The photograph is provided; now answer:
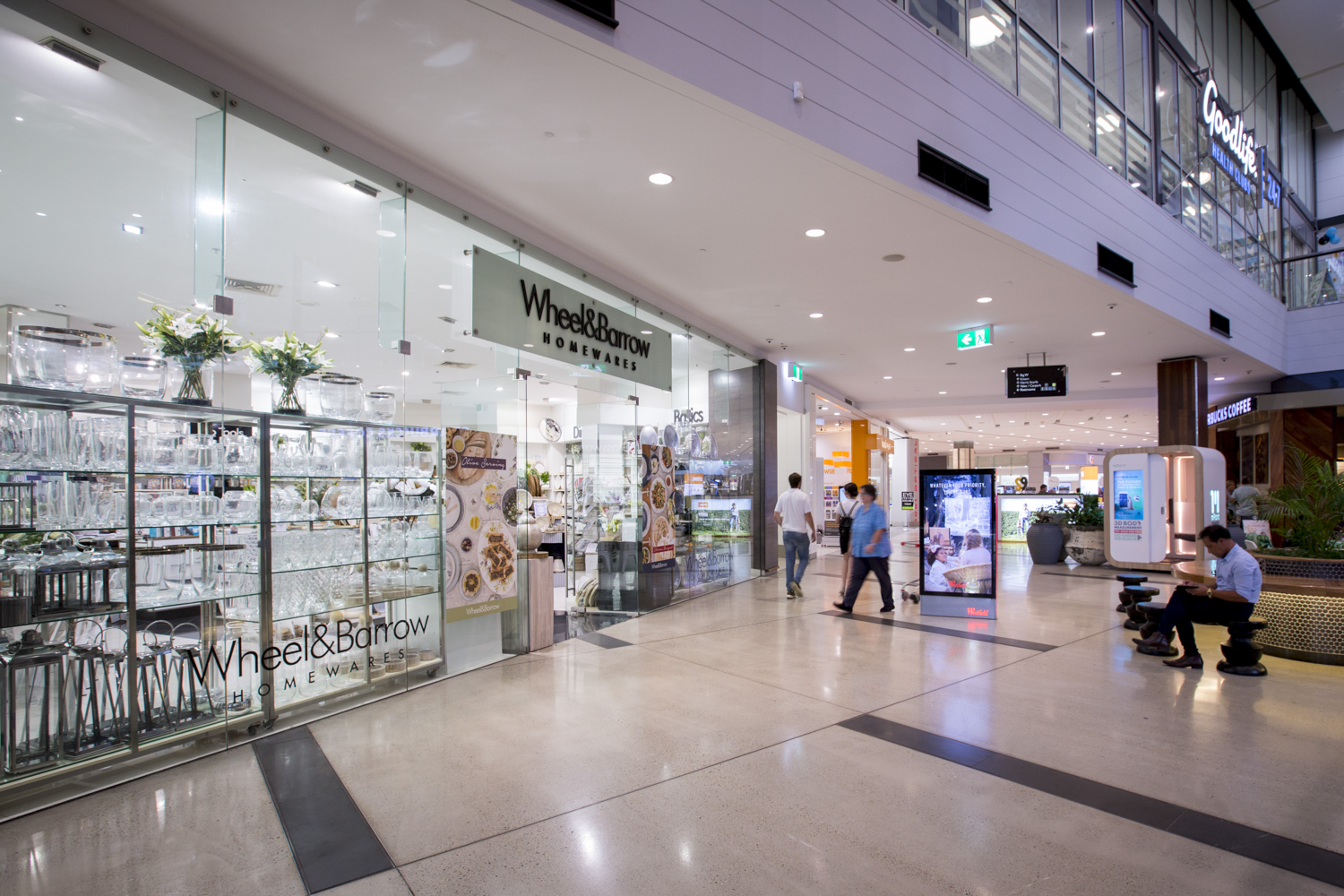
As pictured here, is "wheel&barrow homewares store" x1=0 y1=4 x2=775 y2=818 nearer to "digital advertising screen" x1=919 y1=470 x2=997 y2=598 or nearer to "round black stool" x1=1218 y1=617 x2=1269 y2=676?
"digital advertising screen" x1=919 y1=470 x2=997 y2=598

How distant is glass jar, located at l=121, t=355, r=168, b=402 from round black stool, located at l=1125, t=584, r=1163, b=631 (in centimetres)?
747

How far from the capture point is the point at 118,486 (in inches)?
138

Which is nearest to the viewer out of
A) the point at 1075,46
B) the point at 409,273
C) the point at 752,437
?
the point at 409,273

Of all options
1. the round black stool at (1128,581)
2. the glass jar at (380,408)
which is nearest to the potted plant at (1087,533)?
the round black stool at (1128,581)

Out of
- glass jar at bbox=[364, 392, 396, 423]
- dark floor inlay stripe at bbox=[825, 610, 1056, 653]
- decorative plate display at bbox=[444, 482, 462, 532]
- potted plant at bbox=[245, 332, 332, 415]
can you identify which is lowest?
dark floor inlay stripe at bbox=[825, 610, 1056, 653]

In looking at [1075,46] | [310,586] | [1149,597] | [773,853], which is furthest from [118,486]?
[1075,46]

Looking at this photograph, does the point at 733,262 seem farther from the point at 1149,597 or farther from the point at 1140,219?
the point at 1140,219

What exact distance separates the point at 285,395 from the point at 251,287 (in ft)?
4.97

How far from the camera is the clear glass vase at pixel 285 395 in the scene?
4363mm

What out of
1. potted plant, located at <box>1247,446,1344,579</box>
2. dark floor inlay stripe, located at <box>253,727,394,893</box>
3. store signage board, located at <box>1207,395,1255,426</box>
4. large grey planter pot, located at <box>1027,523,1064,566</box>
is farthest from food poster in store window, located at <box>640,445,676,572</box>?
store signage board, located at <box>1207,395,1255,426</box>

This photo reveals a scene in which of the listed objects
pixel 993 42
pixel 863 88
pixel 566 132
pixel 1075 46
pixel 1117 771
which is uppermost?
pixel 1075 46

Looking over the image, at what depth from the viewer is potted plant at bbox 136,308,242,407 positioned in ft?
12.4

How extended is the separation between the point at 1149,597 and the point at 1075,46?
6.74m

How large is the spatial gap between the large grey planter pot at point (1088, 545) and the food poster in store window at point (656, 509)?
7801 mm
